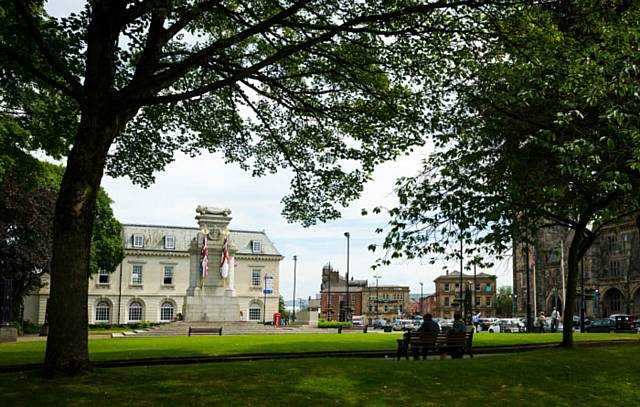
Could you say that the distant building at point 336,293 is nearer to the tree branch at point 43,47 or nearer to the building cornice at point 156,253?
the building cornice at point 156,253

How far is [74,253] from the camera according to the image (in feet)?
35.2

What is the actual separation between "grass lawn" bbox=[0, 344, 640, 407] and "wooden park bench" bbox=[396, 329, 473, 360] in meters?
2.56

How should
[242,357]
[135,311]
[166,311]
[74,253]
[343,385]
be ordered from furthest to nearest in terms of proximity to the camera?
[166,311] < [135,311] < [242,357] < [343,385] < [74,253]

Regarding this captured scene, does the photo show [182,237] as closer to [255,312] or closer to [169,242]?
[169,242]

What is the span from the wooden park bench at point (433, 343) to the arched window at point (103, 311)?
66.8 metres

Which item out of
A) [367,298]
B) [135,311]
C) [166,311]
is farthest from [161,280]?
[367,298]

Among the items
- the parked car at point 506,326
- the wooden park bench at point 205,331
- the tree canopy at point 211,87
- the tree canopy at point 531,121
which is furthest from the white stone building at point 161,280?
the tree canopy at point 531,121

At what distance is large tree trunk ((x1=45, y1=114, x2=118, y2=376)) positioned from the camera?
34.9 ft

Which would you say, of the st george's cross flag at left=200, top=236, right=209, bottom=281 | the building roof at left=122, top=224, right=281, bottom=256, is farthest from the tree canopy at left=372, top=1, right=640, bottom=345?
the building roof at left=122, top=224, right=281, bottom=256

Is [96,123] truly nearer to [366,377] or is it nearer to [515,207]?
[366,377]

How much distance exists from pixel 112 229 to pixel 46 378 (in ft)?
173

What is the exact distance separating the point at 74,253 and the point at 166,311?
72038 millimetres

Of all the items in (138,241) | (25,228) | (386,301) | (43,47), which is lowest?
(386,301)

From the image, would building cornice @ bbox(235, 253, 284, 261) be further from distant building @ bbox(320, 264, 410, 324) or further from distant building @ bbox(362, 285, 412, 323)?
distant building @ bbox(362, 285, 412, 323)
